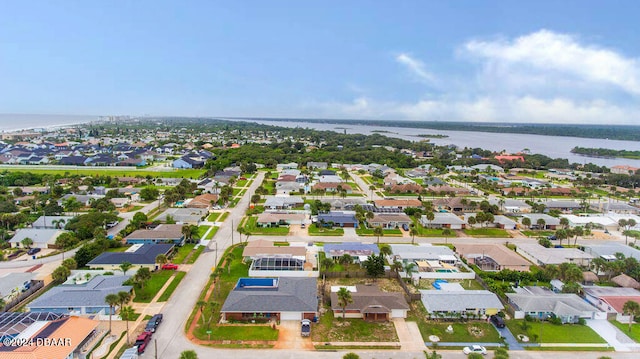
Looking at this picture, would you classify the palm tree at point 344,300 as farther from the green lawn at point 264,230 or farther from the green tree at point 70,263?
the green tree at point 70,263

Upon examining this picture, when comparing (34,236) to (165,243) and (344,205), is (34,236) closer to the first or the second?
(165,243)

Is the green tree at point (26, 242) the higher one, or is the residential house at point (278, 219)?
the residential house at point (278, 219)

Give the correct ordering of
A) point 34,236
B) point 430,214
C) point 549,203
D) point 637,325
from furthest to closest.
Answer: point 549,203, point 430,214, point 34,236, point 637,325

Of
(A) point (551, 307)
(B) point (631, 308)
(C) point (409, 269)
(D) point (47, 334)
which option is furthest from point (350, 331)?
(B) point (631, 308)

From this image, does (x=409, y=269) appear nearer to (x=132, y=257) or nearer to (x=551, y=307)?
(x=551, y=307)

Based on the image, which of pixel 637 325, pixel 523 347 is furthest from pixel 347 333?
pixel 637 325

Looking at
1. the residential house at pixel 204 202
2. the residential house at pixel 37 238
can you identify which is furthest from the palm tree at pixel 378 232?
the residential house at pixel 37 238
